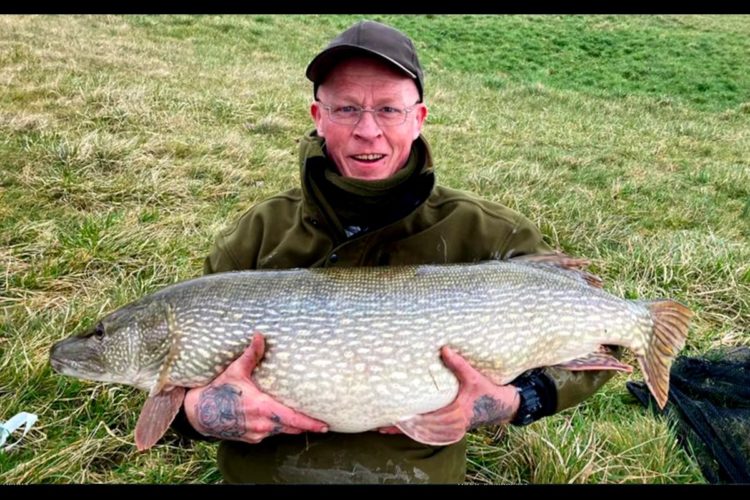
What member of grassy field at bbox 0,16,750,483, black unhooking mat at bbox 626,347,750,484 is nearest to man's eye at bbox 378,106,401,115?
grassy field at bbox 0,16,750,483

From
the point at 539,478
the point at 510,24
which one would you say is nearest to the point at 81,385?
the point at 539,478

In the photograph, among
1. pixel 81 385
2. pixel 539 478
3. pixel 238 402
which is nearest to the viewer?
pixel 238 402

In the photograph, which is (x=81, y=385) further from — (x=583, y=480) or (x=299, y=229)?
(x=583, y=480)

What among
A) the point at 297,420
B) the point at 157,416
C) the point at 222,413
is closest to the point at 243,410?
the point at 222,413

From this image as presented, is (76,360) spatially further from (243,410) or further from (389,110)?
(389,110)

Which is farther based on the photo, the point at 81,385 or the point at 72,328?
the point at 72,328

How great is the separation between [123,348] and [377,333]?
2.83 feet

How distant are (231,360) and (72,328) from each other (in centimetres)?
151

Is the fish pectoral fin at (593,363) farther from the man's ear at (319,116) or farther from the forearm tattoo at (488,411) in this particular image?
the man's ear at (319,116)

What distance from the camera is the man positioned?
6.20ft

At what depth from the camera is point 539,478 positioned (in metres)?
2.39

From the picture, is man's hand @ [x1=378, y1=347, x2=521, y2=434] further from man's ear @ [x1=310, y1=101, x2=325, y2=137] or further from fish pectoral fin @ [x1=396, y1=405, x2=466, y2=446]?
man's ear @ [x1=310, y1=101, x2=325, y2=137]

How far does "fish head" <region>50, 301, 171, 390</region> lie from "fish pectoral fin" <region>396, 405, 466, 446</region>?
83 centimetres

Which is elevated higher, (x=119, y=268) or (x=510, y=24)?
(x=510, y=24)
